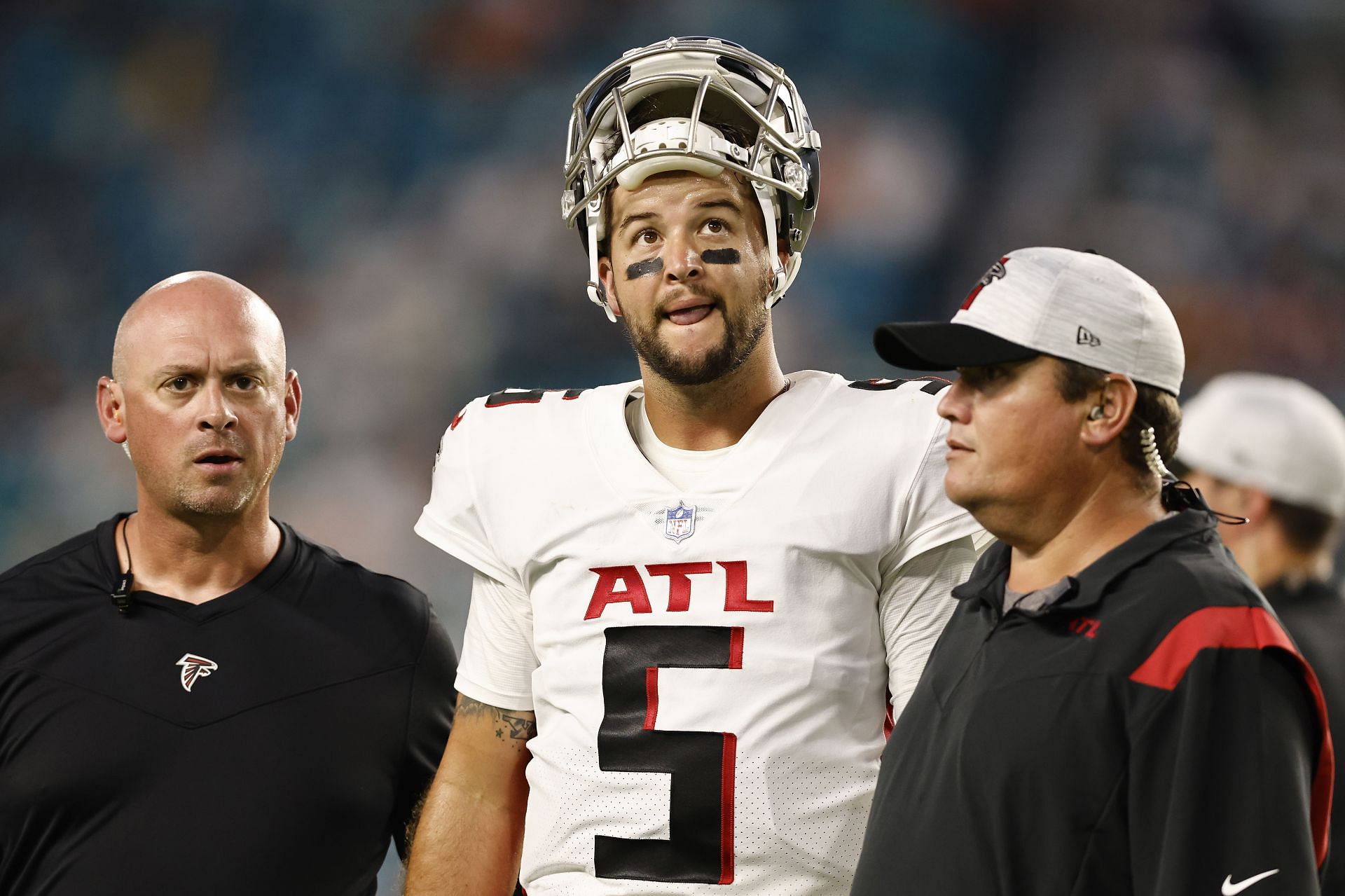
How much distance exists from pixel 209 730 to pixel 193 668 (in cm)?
9

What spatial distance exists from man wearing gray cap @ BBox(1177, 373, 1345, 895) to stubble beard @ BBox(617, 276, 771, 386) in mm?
978

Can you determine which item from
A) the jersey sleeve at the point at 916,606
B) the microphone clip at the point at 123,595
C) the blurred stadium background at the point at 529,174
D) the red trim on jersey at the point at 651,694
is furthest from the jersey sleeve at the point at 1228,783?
the blurred stadium background at the point at 529,174

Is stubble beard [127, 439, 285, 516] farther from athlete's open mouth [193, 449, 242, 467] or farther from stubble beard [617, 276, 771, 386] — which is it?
stubble beard [617, 276, 771, 386]

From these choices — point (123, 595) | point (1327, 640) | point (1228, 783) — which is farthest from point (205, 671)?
point (1327, 640)

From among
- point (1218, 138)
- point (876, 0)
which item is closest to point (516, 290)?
point (876, 0)

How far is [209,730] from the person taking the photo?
6.12 feet

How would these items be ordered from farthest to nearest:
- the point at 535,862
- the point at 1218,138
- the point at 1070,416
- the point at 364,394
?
1. the point at 1218,138
2. the point at 364,394
3. the point at 535,862
4. the point at 1070,416

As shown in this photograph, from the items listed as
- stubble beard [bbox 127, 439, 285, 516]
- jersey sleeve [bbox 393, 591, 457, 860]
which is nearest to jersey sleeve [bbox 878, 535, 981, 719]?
jersey sleeve [bbox 393, 591, 457, 860]

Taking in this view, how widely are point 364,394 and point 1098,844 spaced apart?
3.36 metres

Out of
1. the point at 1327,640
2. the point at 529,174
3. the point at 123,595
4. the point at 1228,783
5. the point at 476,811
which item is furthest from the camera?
the point at 529,174

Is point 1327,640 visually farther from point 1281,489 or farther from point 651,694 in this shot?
point 651,694

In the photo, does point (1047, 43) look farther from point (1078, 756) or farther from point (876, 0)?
point (1078, 756)

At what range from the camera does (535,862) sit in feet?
5.53

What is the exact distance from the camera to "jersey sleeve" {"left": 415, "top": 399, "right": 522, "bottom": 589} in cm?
185
